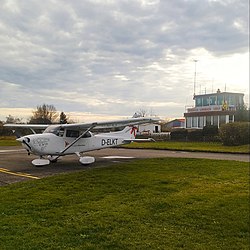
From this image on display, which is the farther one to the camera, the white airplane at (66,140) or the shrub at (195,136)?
the shrub at (195,136)

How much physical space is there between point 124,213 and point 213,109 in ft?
158

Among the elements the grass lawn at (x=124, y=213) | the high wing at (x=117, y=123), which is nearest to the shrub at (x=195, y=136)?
the high wing at (x=117, y=123)

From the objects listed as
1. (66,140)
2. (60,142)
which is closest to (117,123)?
(66,140)

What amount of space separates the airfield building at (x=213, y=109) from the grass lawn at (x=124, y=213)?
41.1 metres

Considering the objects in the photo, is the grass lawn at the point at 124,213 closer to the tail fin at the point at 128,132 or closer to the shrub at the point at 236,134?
the tail fin at the point at 128,132

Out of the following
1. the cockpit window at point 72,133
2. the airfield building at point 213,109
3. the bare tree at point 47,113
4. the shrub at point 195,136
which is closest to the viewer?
the cockpit window at point 72,133

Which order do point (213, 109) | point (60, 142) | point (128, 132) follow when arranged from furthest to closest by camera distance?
point (213, 109) < point (128, 132) < point (60, 142)

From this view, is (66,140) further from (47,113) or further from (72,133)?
(47,113)

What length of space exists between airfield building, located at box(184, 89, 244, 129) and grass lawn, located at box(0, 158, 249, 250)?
41.1m

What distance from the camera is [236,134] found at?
105 ft

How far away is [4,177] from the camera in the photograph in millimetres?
11344

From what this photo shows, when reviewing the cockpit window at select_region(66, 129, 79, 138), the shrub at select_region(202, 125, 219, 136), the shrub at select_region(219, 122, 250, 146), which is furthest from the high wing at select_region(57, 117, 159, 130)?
the shrub at select_region(202, 125, 219, 136)

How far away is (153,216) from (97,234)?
1.79 metres

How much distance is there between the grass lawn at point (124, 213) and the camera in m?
6.07
